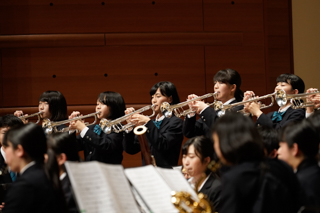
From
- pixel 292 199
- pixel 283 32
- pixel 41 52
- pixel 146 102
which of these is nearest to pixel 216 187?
pixel 292 199

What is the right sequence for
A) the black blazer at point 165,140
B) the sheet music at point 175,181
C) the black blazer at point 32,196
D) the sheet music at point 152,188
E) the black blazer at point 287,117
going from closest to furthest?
1. the black blazer at point 32,196
2. the sheet music at point 152,188
3. the sheet music at point 175,181
4. the black blazer at point 287,117
5. the black blazer at point 165,140

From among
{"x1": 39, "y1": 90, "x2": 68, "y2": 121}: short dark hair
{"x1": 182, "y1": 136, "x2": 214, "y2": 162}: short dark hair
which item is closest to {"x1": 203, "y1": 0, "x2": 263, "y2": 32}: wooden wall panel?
{"x1": 39, "y1": 90, "x2": 68, "y2": 121}: short dark hair

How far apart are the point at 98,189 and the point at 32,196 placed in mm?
325

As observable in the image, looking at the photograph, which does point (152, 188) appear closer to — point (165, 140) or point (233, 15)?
point (165, 140)

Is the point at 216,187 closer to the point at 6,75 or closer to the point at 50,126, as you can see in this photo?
the point at 50,126

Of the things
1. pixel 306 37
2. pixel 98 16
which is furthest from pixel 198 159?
pixel 306 37

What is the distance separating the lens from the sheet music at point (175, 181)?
2.24 m

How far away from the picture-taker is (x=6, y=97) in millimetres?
5426

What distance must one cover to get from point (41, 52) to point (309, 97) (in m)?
3.43

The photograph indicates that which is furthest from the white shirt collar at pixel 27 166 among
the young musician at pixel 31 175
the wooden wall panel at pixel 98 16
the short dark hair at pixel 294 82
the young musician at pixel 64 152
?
the wooden wall panel at pixel 98 16

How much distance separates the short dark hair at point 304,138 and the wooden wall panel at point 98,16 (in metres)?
3.67

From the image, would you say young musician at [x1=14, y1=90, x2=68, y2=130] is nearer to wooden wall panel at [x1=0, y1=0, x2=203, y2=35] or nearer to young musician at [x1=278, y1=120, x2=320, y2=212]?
wooden wall panel at [x1=0, y1=0, x2=203, y2=35]

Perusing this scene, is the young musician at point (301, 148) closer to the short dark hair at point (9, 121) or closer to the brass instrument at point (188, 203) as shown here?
the brass instrument at point (188, 203)

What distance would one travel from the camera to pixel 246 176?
1698 mm
